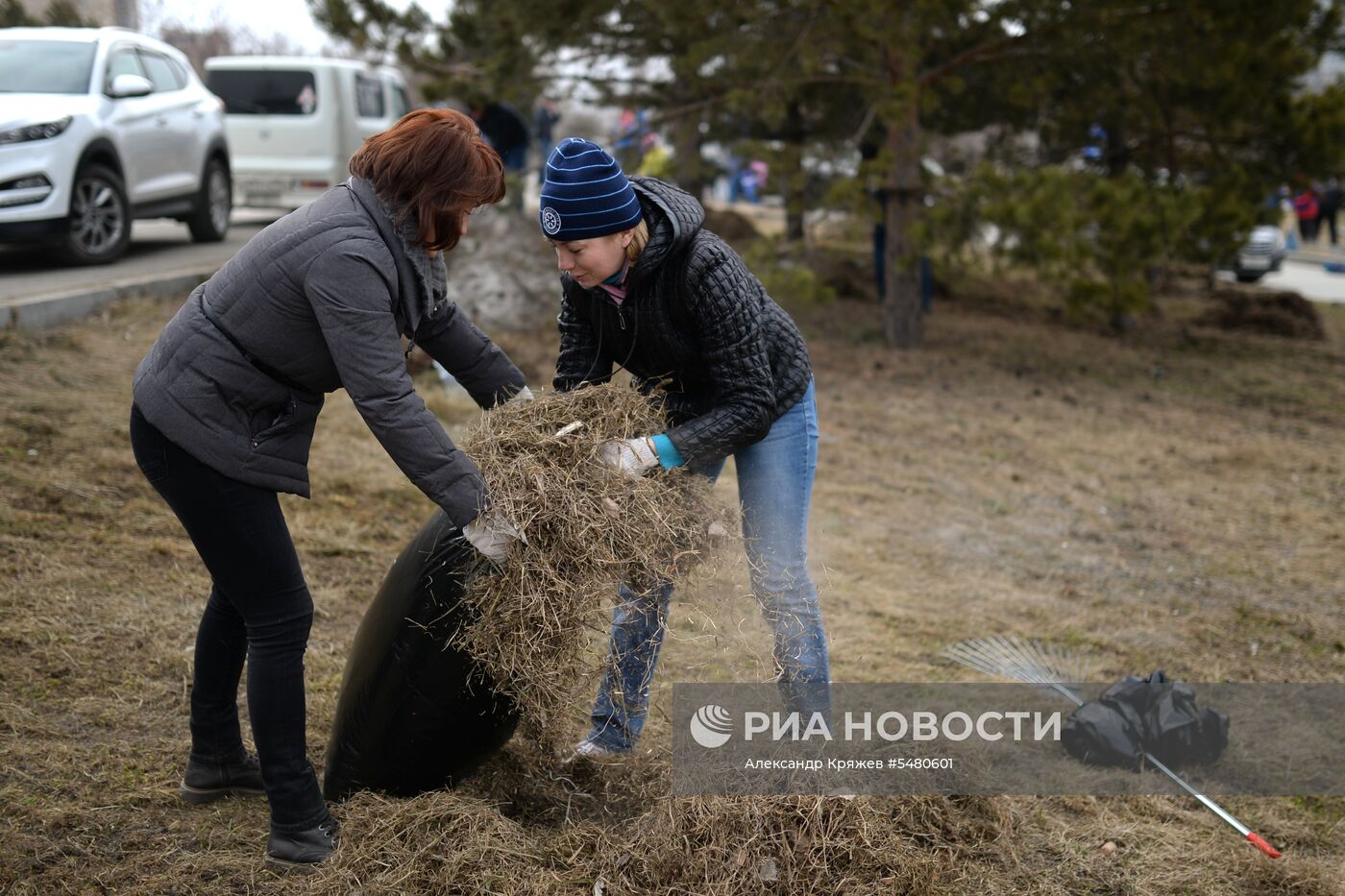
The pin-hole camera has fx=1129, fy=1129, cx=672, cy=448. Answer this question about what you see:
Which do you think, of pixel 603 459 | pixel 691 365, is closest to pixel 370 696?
pixel 603 459

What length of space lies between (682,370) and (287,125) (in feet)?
37.5

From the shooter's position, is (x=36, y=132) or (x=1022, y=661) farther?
(x=36, y=132)

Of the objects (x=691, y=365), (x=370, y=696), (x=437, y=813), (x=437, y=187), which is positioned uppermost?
(x=437, y=187)

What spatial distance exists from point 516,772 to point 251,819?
678 millimetres

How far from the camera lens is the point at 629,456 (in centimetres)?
263

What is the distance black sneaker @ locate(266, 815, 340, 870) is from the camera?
2570mm

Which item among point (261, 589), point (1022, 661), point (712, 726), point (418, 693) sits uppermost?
point (261, 589)

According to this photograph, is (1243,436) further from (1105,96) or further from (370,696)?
(370,696)

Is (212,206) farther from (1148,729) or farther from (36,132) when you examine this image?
(1148,729)

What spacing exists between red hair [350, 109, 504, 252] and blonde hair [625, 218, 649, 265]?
404 millimetres

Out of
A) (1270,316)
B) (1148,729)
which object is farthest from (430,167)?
(1270,316)

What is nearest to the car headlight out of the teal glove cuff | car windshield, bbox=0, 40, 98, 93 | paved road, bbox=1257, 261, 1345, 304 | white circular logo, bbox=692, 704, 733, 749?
car windshield, bbox=0, 40, 98, 93

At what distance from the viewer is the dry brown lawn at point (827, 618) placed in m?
2.59

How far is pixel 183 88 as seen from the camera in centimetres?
964
